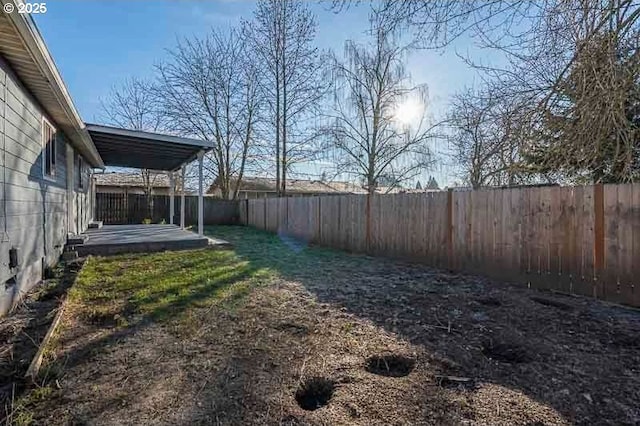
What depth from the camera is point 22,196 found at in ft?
13.2

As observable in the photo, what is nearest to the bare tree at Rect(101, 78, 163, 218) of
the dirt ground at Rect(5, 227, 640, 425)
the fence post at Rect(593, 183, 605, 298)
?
the dirt ground at Rect(5, 227, 640, 425)

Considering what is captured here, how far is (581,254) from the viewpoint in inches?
170

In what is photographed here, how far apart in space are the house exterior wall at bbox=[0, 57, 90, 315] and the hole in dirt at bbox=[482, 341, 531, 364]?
14.0 ft

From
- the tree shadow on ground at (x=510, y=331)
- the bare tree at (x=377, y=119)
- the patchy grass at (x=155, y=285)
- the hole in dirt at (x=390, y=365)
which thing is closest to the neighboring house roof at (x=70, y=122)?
the patchy grass at (x=155, y=285)

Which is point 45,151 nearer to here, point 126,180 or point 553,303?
point 553,303

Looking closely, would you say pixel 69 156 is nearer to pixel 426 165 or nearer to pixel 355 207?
pixel 355 207

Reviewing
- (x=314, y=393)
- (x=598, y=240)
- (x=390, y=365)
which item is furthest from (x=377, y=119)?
(x=314, y=393)

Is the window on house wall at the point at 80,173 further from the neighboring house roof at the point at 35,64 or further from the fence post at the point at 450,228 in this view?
the fence post at the point at 450,228

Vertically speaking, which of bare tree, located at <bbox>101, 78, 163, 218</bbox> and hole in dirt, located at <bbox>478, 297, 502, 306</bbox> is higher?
bare tree, located at <bbox>101, 78, 163, 218</bbox>

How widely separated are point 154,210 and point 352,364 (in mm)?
15126

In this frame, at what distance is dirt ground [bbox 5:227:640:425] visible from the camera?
186 centimetres

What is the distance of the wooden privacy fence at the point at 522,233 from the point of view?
13.1ft

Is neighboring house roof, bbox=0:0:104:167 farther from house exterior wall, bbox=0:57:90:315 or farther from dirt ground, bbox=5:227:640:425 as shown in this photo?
dirt ground, bbox=5:227:640:425

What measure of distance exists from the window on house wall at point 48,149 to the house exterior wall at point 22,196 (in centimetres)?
13
